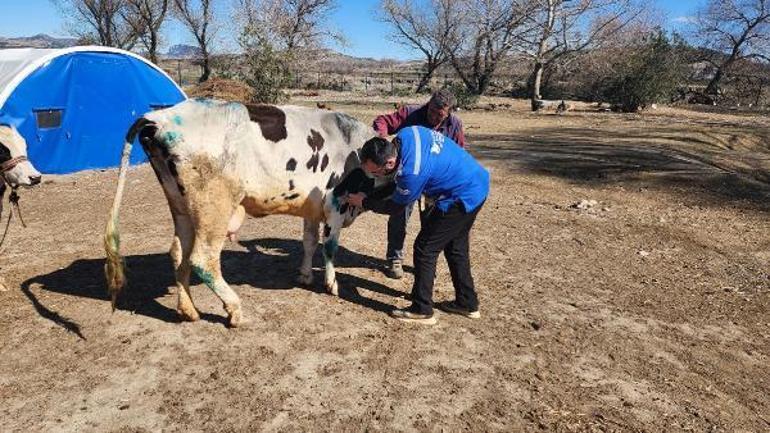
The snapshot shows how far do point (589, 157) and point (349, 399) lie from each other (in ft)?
37.4

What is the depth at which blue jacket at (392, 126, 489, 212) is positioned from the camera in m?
4.23

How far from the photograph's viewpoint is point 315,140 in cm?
500

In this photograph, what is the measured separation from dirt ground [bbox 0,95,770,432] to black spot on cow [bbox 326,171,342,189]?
111 cm

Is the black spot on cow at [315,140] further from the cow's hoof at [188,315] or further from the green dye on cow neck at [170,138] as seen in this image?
the cow's hoof at [188,315]

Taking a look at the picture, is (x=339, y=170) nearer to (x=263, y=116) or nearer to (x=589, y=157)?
(x=263, y=116)

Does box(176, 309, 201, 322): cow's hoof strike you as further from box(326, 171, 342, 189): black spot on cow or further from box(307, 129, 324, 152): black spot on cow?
box(307, 129, 324, 152): black spot on cow

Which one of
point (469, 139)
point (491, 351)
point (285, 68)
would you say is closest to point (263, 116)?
point (491, 351)

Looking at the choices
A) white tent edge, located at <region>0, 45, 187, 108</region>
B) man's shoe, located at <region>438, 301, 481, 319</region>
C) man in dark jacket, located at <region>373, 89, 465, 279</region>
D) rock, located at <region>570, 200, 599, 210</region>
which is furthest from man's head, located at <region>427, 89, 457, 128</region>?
white tent edge, located at <region>0, 45, 187, 108</region>

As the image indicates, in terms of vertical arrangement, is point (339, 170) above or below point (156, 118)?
below

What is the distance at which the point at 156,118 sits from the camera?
13.4ft

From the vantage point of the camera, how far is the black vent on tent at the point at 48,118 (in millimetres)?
10421

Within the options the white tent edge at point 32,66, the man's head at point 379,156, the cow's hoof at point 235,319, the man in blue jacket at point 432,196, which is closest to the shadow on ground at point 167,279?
the cow's hoof at point 235,319

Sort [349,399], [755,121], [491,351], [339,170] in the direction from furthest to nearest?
[755,121], [339,170], [491,351], [349,399]

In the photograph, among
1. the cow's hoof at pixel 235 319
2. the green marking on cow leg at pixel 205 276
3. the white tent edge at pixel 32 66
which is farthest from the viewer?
the white tent edge at pixel 32 66
